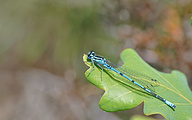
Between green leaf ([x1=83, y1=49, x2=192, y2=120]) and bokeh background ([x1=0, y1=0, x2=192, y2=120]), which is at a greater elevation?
bokeh background ([x1=0, y1=0, x2=192, y2=120])

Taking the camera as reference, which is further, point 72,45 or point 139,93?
point 72,45

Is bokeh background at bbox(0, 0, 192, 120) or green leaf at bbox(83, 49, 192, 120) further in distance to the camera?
bokeh background at bbox(0, 0, 192, 120)

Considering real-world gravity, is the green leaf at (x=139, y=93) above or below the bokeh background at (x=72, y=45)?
below

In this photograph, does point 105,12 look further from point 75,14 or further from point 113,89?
point 113,89

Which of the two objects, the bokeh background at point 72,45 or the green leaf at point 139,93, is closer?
the green leaf at point 139,93

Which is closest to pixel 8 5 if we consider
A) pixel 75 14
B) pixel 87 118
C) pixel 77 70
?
pixel 75 14
